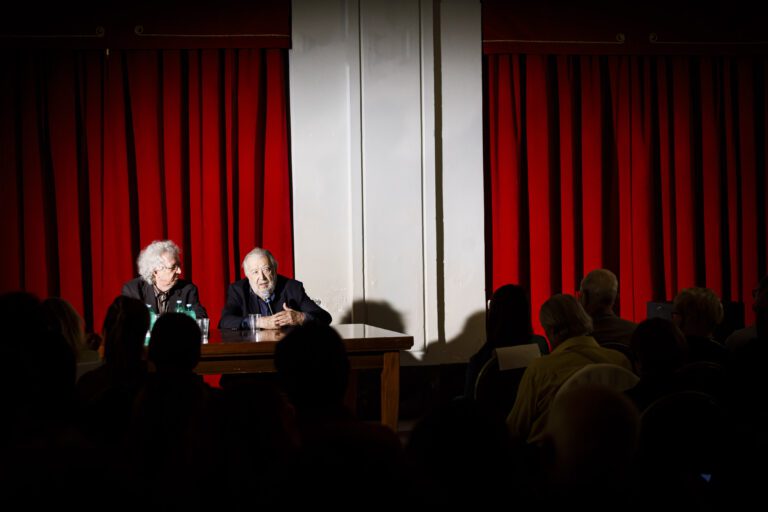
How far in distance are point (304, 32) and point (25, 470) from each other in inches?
181

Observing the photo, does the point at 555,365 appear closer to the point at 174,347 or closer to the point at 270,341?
the point at 174,347

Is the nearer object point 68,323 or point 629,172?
point 68,323

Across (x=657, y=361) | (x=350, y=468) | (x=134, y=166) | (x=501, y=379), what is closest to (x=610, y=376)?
(x=657, y=361)

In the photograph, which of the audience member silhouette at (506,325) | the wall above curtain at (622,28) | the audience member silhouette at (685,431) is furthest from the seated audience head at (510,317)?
the wall above curtain at (622,28)

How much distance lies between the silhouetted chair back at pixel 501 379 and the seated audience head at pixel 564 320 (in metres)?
0.17

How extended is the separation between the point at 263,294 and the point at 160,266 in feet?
2.08

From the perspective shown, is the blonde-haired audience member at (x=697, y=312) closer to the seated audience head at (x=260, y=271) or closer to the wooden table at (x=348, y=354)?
the wooden table at (x=348, y=354)

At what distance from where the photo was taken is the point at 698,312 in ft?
10.6

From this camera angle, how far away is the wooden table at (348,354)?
141 inches

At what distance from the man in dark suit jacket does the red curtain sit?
64 cm

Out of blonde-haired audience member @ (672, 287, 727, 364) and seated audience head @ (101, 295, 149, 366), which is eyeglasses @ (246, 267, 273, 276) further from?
blonde-haired audience member @ (672, 287, 727, 364)

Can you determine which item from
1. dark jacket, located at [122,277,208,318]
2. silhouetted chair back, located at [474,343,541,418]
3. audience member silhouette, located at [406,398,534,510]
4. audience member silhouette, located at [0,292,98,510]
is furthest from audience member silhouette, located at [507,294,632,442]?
dark jacket, located at [122,277,208,318]

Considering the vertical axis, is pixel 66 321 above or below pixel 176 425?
above

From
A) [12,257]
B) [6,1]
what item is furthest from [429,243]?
[6,1]
